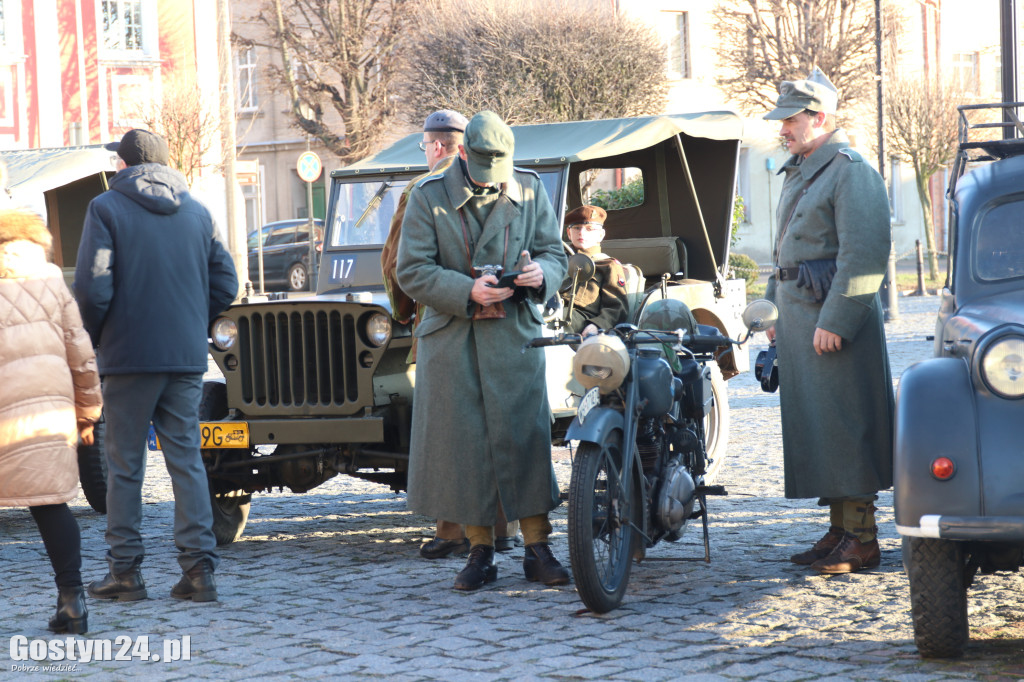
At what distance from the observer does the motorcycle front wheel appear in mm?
5125

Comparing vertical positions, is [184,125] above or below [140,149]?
above

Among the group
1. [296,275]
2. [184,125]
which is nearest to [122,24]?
[296,275]

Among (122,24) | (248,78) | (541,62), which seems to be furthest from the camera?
(248,78)

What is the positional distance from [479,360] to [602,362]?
2.22ft

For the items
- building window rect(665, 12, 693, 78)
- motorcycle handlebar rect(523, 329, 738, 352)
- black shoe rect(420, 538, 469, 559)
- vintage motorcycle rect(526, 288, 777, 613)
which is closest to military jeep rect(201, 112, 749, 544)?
black shoe rect(420, 538, 469, 559)

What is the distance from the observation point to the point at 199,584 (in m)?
5.73

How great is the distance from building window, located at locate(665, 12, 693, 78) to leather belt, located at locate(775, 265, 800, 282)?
34.0 m

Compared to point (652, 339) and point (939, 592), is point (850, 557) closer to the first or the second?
point (652, 339)

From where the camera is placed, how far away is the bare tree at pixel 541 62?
2722 cm

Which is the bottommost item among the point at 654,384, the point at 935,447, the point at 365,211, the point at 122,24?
the point at 935,447

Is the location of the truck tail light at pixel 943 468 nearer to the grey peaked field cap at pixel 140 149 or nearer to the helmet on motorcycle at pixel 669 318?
the helmet on motorcycle at pixel 669 318

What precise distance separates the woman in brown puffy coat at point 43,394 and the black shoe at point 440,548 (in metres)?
1.89

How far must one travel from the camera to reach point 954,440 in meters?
4.38

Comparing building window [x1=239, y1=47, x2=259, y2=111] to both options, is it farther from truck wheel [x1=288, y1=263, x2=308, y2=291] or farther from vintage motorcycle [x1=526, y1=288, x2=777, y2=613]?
vintage motorcycle [x1=526, y1=288, x2=777, y2=613]
